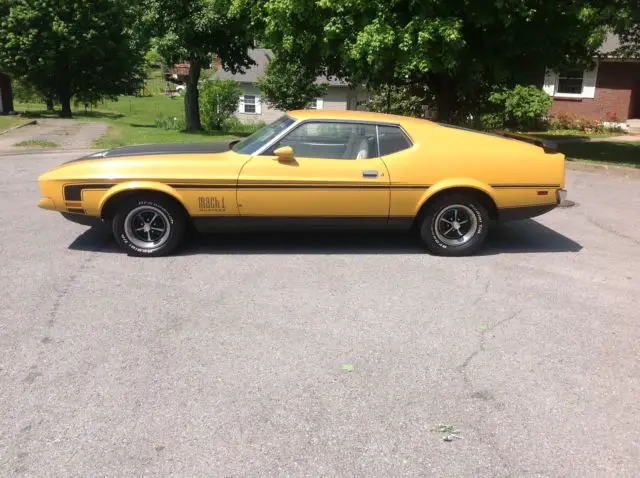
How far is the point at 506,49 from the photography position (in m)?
14.3

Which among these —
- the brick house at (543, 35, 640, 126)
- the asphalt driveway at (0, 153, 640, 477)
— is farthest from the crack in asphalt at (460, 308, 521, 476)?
the brick house at (543, 35, 640, 126)

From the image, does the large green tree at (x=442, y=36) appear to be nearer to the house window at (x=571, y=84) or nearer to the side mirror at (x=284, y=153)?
the side mirror at (x=284, y=153)

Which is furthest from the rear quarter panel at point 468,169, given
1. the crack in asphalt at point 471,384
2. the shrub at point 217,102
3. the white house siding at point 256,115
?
the white house siding at point 256,115

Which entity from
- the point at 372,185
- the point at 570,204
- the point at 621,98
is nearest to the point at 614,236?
the point at 570,204

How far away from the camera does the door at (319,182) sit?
6.09m

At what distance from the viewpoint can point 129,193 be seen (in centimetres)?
601

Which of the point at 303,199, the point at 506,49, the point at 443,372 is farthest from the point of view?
the point at 506,49

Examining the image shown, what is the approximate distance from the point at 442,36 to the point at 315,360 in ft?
33.5

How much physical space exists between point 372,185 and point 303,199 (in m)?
0.70

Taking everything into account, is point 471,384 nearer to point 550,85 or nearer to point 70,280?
point 70,280

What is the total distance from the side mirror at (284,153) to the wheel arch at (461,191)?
1.42 m

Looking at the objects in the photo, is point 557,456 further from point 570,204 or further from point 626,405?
point 570,204

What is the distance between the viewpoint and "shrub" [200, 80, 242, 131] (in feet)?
96.5

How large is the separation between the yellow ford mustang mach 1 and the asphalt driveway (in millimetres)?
377
